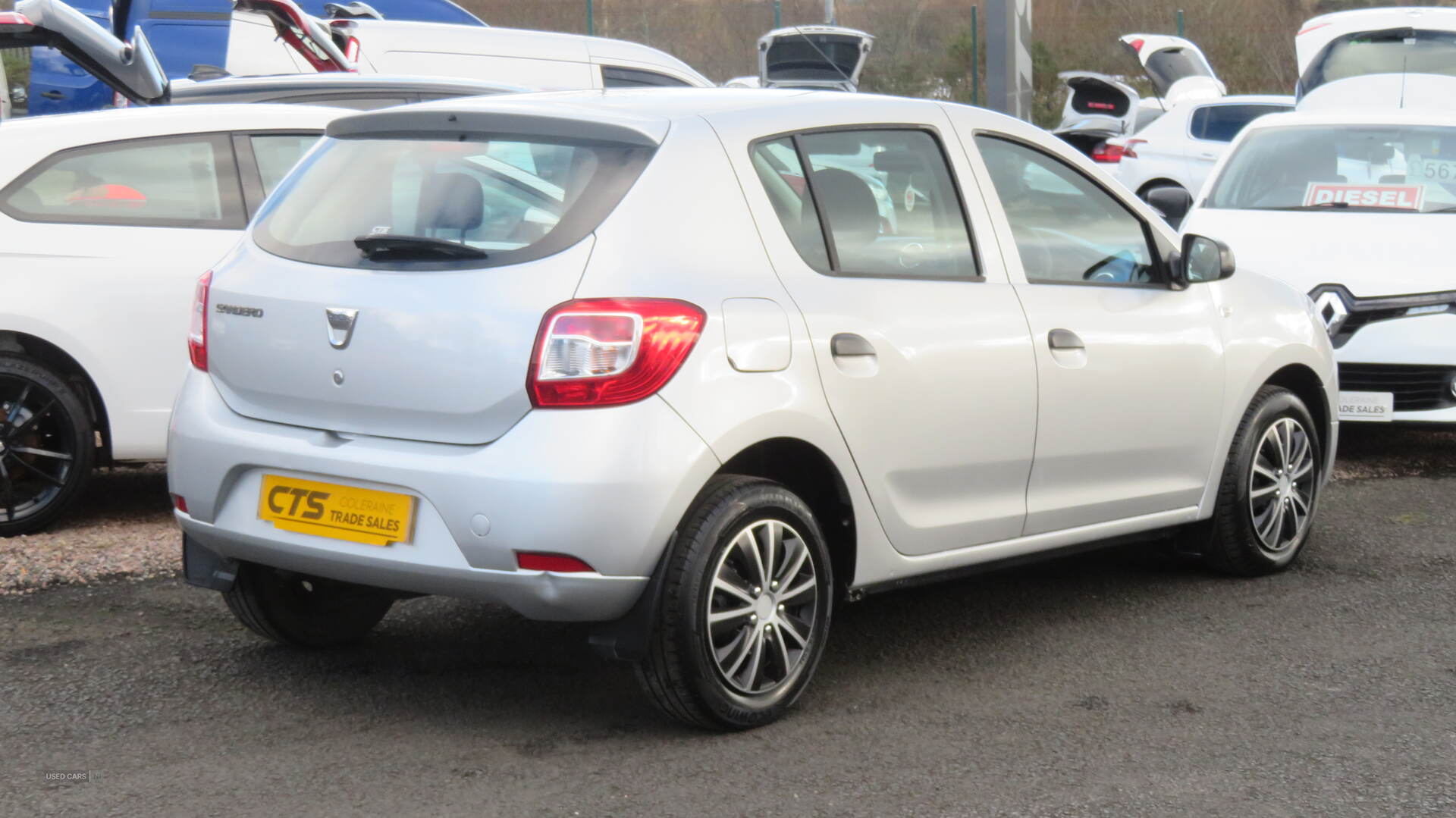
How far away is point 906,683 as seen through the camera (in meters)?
4.79

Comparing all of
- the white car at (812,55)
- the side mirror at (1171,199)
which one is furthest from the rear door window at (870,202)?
the white car at (812,55)

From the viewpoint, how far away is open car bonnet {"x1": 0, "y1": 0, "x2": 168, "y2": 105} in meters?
7.87

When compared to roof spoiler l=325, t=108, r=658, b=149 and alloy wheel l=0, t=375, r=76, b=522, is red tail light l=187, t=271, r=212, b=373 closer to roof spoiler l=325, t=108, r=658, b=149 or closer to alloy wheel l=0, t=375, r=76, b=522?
roof spoiler l=325, t=108, r=658, b=149

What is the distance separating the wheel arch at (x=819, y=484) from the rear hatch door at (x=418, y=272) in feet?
2.36

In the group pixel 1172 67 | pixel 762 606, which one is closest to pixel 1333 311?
pixel 762 606

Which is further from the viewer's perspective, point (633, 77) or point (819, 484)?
point (633, 77)

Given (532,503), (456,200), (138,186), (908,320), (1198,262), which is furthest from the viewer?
(138,186)

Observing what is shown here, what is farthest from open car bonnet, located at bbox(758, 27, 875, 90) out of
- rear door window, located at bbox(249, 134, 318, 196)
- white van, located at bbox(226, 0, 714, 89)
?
rear door window, located at bbox(249, 134, 318, 196)

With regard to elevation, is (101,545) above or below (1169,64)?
below

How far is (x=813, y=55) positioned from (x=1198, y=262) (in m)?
13.1

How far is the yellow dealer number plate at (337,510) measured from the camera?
4.05 m

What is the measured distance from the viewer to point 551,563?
393 centimetres

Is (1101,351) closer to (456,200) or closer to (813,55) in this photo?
(456,200)

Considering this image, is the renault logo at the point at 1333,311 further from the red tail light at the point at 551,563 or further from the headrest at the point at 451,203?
the red tail light at the point at 551,563
